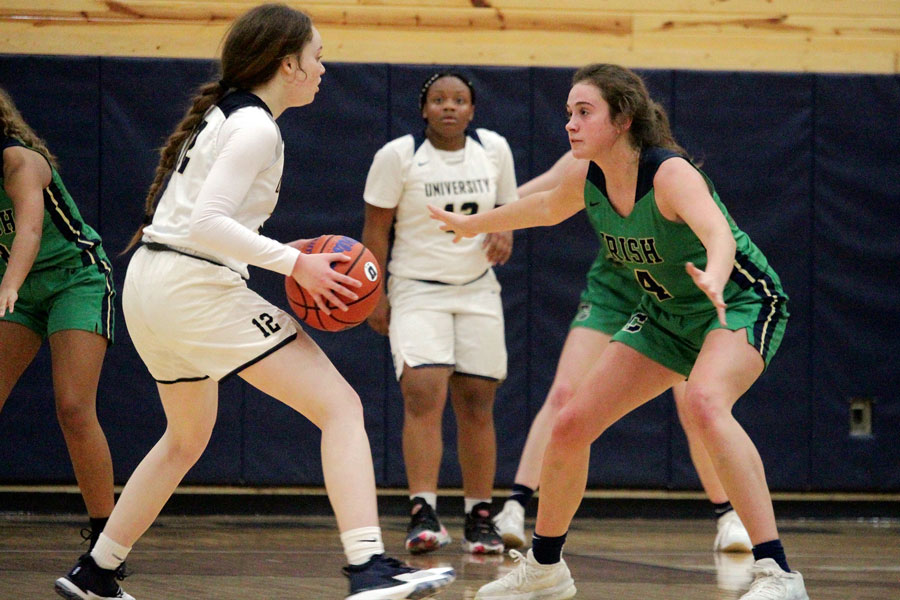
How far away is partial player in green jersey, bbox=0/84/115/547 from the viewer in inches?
181

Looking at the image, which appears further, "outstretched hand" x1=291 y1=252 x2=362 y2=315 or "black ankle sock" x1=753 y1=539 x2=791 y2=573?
"black ankle sock" x1=753 y1=539 x2=791 y2=573

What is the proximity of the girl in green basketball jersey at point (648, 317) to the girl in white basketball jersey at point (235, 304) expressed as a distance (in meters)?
0.87

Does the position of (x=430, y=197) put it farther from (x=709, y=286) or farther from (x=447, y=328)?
(x=709, y=286)

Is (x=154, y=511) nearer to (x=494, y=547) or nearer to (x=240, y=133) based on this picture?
(x=240, y=133)

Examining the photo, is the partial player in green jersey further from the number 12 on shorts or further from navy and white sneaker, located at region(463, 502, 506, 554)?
navy and white sneaker, located at region(463, 502, 506, 554)

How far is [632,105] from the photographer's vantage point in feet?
13.4

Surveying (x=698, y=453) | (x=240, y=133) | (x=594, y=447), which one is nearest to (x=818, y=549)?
(x=698, y=453)

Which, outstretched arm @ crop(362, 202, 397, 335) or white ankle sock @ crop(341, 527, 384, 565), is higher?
outstretched arm @ crop(362, 202, 397, 335)

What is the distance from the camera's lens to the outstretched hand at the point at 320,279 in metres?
3.39

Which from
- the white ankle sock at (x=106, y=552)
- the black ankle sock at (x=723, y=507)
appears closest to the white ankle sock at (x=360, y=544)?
the white ankle sock at (x=106, y=552)

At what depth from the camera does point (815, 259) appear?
7.47 metres

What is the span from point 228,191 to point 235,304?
338mm

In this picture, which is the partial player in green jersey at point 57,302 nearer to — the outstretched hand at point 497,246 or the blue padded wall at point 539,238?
the outstretched hand at point 497,246

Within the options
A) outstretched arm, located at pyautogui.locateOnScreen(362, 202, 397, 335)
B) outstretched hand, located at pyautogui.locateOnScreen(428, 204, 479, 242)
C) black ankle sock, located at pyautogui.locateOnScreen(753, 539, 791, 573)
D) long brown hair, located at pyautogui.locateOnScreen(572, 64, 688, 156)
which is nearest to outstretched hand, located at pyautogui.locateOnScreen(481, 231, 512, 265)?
outstretched arm, located at pyautogui.locateOnScreen(362, 202, 397, 335)
